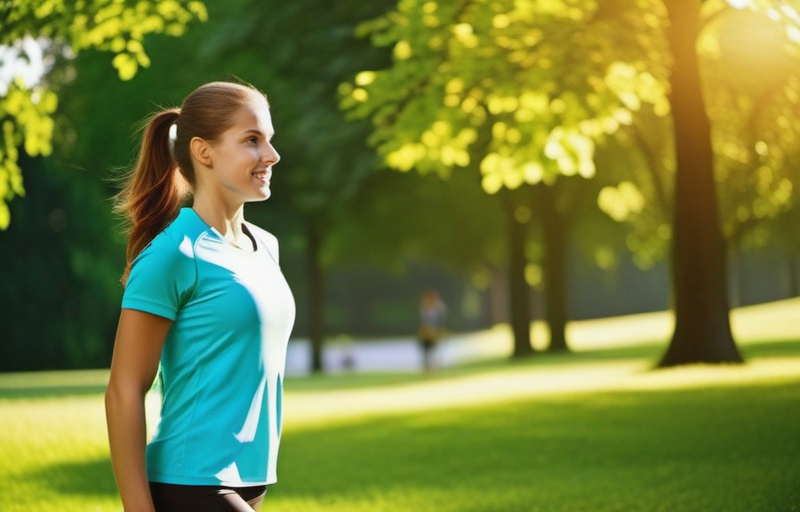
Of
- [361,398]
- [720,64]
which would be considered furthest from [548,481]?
[720,64]

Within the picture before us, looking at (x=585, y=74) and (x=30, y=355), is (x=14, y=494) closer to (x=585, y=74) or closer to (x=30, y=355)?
(x=585, y=74)

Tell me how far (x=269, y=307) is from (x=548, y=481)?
7674mm

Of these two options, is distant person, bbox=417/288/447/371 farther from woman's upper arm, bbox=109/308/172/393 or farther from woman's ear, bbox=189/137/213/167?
woman's upper arm, bbox=109/308/172/393

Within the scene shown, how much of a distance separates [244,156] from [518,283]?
29.7m

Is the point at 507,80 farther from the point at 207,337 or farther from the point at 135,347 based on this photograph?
the point at 135,347

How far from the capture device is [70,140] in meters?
36.1

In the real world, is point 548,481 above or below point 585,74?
below

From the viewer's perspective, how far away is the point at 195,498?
308cm

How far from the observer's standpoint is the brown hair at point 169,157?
129 inches

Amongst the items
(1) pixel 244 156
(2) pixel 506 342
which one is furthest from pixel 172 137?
(2) pixel 506 342

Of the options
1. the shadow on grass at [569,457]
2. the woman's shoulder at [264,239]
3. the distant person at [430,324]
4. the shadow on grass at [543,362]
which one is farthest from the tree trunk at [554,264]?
the woman's shoulder at [264,239]

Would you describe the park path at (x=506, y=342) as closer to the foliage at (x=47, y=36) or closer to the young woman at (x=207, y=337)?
the foliage at (x=47, y=36)

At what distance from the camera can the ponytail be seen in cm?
341

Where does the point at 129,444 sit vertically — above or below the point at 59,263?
below
